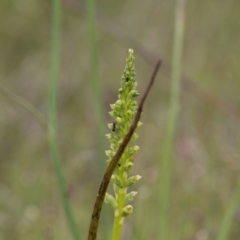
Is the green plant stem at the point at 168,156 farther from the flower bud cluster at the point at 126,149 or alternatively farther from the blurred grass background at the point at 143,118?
the flower bud cluster at the point at 126,149

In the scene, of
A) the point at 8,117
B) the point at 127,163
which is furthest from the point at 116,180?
the point at 8,117

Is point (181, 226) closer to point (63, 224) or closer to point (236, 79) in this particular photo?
point (63, 224)

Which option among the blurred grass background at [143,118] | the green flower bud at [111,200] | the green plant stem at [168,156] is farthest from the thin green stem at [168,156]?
the green flower bud at [111,200]

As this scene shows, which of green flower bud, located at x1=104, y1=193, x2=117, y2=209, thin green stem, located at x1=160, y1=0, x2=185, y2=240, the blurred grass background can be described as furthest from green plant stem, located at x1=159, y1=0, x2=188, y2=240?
green flower bud, located at x1=104, y1=193, x2=117, y2=209

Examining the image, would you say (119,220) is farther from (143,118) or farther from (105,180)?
Answer: (143,118)

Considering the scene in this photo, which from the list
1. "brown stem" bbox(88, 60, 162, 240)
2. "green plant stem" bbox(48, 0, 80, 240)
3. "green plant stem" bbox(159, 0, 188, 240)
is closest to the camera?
"brown stem" bbox(88, 60, 162, 240)

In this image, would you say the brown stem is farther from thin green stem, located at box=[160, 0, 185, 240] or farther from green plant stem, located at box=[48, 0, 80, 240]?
thin green stem, located at box=[160, 0, 185, 240]

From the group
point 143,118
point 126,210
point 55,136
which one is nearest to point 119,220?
point 126,210

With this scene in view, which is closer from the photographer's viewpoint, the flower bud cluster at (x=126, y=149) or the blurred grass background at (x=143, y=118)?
the flower bud cluster at (x=126, y=149)
